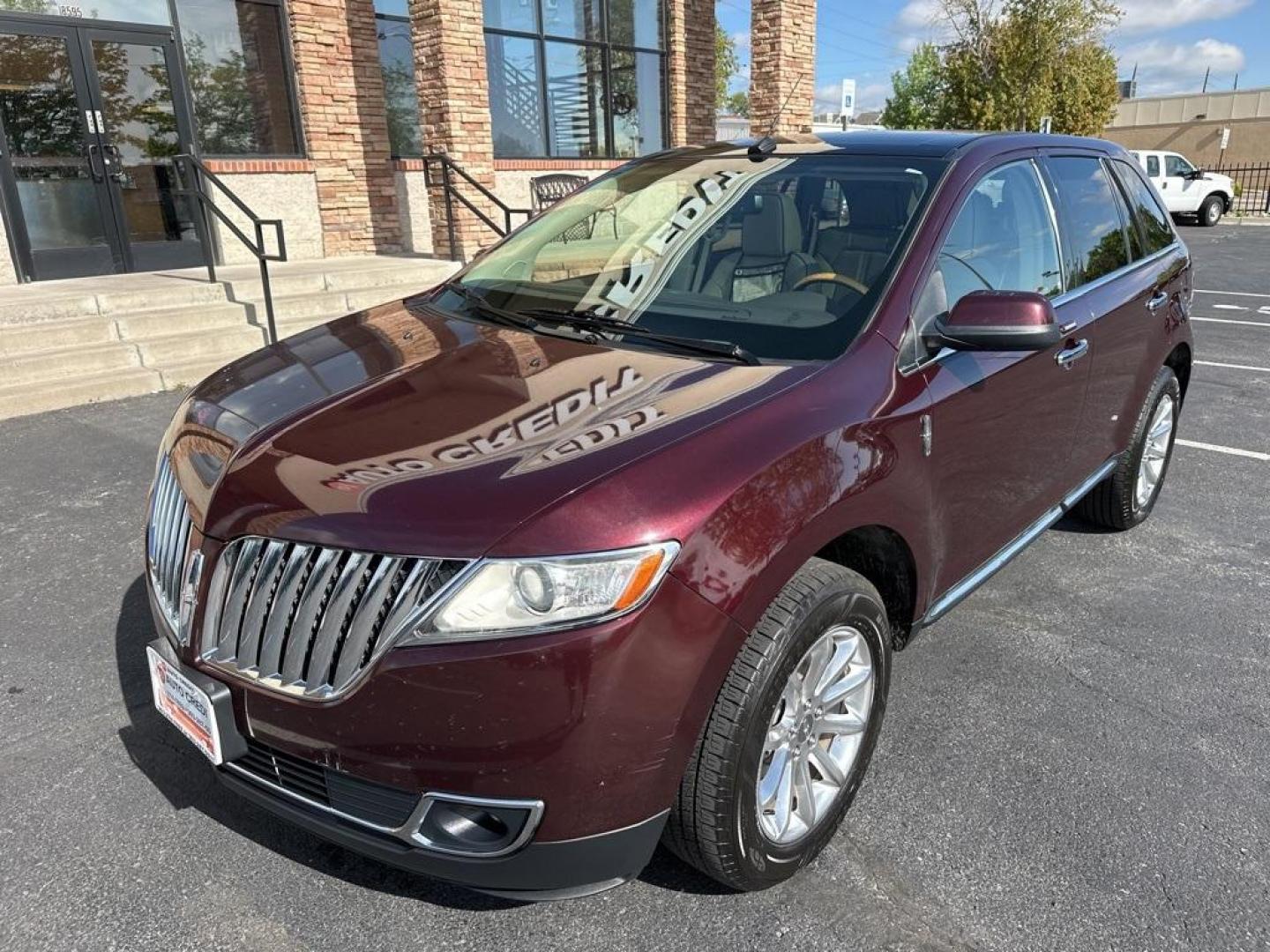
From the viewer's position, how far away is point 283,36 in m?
10.3

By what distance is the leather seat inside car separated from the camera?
111 inches

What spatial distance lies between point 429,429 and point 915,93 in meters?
65.7

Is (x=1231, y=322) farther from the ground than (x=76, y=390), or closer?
closer

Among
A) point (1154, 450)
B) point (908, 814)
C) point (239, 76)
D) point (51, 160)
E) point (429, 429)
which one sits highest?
point (239, 76)

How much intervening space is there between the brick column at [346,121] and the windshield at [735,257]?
8.31 meters

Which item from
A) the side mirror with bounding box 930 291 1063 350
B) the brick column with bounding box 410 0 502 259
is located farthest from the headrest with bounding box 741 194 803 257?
the brick column with bounding box 410 0 502 259

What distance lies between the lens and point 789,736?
2.21m

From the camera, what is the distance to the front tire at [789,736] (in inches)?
77.3

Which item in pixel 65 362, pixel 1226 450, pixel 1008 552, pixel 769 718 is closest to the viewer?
pixel 769 718

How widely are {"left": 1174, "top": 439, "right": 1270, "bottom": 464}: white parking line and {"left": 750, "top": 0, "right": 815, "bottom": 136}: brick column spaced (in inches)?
312

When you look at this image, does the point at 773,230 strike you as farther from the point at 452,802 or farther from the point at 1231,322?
the point at 1231,322

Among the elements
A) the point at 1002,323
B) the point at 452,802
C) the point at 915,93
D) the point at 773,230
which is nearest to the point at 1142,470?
the point at 1002,323

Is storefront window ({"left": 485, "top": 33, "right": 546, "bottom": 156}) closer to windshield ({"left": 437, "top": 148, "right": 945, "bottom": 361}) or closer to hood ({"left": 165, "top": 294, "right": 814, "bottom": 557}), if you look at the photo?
windshield ({"left": 437, "top": 148, "right": 945, "bottom": 361})

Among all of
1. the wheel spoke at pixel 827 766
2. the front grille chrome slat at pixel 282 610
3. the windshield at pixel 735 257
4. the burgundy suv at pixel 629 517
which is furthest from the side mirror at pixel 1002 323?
the front grille chrome slat at pixel 282 610
